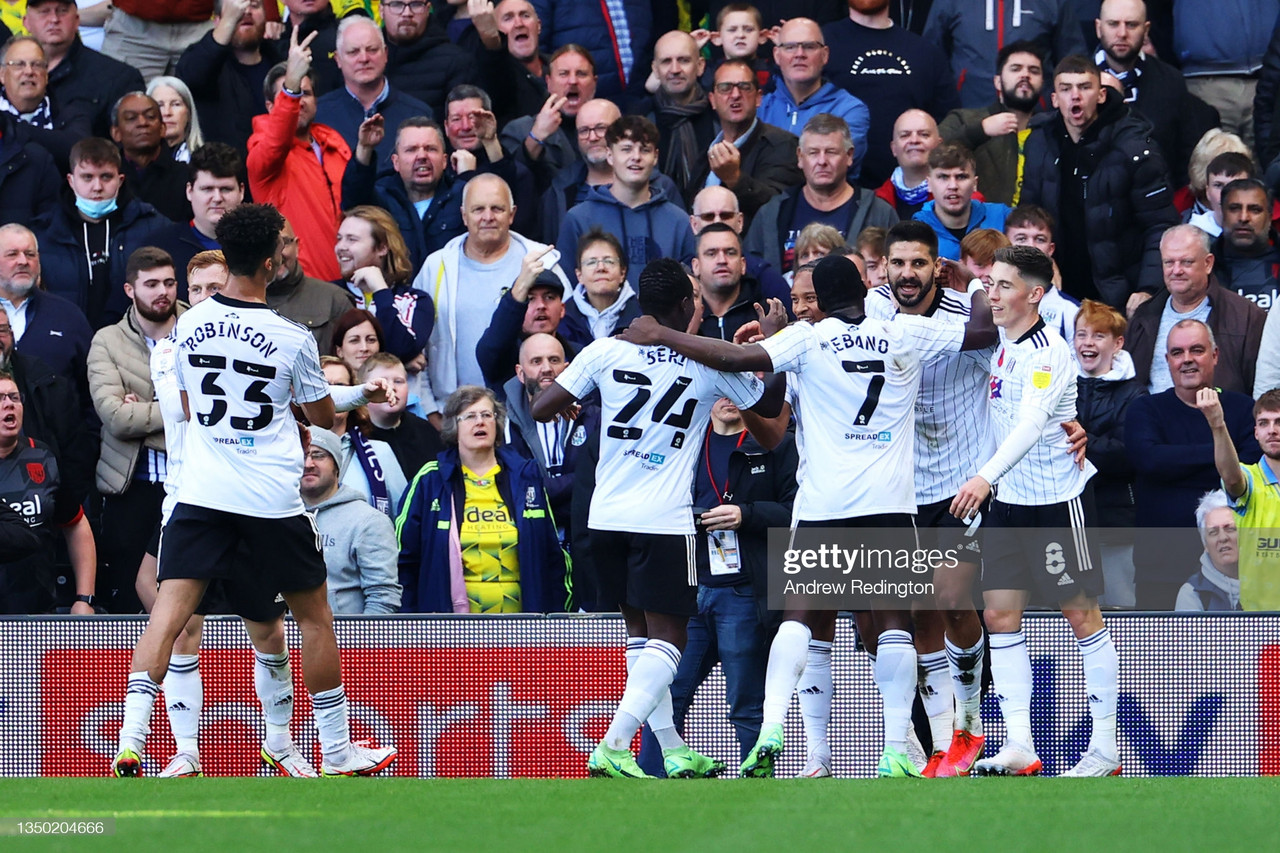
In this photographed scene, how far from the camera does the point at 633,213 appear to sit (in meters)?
11.7

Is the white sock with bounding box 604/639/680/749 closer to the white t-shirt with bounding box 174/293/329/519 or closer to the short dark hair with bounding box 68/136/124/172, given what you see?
the white t-shirt with bounding box 174/293/329/519

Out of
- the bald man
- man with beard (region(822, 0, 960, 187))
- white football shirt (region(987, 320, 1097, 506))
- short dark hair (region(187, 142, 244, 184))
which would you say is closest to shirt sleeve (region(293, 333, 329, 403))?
white football shirt (region(987, 320, 1097, 506))

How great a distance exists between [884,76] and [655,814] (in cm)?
777

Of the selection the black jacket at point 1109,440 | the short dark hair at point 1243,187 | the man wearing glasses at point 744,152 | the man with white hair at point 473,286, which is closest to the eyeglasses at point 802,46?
the man wearing glasses at point 744,152

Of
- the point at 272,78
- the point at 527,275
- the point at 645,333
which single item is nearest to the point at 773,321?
the point at 645,333

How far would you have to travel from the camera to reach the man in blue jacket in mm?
11219

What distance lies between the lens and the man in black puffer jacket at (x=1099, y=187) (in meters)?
11.8

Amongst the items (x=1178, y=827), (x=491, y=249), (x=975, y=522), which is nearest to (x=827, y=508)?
(x=975, y=522)

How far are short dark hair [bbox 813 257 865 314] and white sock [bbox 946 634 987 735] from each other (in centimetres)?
168

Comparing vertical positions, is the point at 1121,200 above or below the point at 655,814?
above

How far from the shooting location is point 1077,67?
1189cm

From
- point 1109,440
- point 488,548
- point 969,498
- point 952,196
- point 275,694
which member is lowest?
point 275,694

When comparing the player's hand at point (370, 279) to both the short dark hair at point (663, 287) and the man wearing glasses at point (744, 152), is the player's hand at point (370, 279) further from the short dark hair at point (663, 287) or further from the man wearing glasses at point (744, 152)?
the short dark hair at point (663, 287)

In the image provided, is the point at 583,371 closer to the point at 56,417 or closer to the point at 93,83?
the point at 56,417
